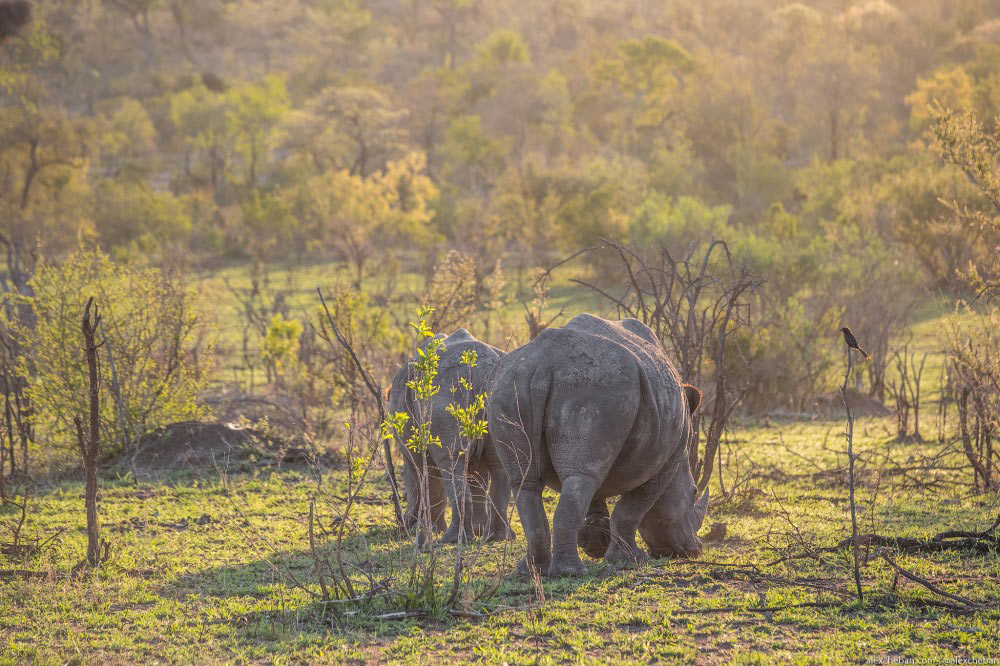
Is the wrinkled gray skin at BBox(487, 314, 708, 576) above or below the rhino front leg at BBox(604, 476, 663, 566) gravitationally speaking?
above

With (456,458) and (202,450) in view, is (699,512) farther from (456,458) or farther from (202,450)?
(202,450)

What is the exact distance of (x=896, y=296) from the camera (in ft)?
62.8

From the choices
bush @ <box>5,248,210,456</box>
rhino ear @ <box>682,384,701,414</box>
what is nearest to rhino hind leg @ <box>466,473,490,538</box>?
rhino ear @ <box>682,384,701,414</box>

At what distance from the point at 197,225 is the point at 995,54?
108ft

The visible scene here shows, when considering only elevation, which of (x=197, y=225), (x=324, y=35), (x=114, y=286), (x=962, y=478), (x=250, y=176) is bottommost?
(x=962, y=478)

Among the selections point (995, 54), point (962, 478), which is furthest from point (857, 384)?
point (995, 54)

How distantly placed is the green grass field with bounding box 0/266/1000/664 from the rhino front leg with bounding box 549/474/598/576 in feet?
0.37

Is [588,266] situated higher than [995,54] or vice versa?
[995,54]

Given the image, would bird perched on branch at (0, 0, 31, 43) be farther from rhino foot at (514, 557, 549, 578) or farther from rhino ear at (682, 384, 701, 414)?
rhino foot at (514, 557, 549, 578)

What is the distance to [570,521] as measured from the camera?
6652 millimetres

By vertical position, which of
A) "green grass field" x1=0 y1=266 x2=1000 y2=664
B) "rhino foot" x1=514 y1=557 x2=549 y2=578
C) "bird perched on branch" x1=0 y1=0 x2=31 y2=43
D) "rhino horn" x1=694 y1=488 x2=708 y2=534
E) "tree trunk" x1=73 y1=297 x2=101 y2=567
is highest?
"bird perched on branch" x1=0 y1=0 x2=31 y2=43

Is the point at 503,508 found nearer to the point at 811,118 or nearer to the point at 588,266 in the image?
the point at 588,266

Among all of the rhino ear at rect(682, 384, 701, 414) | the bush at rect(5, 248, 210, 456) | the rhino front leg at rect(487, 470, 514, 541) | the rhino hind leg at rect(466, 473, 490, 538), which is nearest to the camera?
the rhino ear at rect(682, 384, 701, 414)

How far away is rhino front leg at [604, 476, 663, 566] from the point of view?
285 inches
